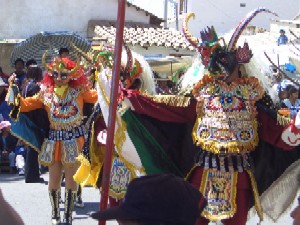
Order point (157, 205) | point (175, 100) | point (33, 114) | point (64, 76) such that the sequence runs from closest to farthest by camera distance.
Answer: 1. point (157, 205)
2. point (175, 100)
3. point (64, 76)
4. point (33, 114)

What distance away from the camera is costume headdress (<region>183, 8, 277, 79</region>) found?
5.47m

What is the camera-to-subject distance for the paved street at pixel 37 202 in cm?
851

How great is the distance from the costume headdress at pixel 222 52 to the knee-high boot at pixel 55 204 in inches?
110

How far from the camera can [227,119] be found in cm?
538

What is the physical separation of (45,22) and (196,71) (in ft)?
62.3

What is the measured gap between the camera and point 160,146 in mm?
5785

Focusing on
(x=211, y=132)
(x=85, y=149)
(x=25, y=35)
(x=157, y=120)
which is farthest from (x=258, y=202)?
(x=25, y=35)

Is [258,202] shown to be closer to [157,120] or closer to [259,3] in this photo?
[157,120]

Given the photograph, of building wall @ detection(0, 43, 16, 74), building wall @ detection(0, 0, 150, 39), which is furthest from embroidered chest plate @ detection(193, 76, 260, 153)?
building wall @ detection(0, 0, 150, 39)

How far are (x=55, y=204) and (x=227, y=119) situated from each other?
2.96 meters

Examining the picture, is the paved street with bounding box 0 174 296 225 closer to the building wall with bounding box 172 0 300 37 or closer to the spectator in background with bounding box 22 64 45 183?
the spectator in background with bounding box 22 64 45 183

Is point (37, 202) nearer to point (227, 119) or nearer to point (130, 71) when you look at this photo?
point (130, 71)

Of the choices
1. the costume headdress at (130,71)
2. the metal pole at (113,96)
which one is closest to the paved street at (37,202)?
the costume headdress at (130,71)

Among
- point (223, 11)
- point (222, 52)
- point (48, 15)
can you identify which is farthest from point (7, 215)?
point (223, 11)
